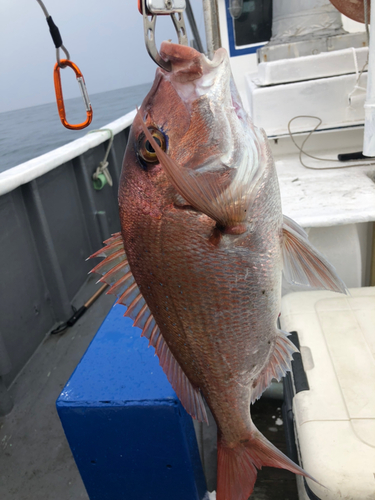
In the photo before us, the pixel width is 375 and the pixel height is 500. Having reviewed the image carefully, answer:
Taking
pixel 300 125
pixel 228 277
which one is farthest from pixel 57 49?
pixel 300 125

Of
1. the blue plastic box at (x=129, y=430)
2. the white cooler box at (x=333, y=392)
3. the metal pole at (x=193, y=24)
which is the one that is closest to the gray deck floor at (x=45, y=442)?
the white cooler box at (x=333, y=392)

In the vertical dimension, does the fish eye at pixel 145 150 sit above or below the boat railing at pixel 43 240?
above

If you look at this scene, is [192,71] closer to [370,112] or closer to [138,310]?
[138,310]

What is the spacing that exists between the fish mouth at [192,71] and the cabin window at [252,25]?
13.0 ft

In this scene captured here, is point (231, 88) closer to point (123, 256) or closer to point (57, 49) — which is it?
point (123, 256)

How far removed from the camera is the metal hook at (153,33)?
62 cm

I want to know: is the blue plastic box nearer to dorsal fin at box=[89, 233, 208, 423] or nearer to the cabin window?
dorsal fin at box=[89, 233, 208, 423]

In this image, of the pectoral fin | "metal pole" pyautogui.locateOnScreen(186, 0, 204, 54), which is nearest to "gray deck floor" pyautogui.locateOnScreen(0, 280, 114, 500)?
the pectoral fin

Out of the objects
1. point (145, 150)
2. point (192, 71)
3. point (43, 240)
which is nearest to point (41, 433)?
point (43, 240)

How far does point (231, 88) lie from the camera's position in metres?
0.73

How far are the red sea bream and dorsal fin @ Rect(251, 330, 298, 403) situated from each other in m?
0.03

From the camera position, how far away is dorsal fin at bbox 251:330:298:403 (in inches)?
35.5

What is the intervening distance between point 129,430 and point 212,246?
2.73 ft

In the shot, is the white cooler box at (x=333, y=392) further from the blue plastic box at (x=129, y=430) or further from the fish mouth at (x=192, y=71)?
the fish mouth at (x=192, y=71)
